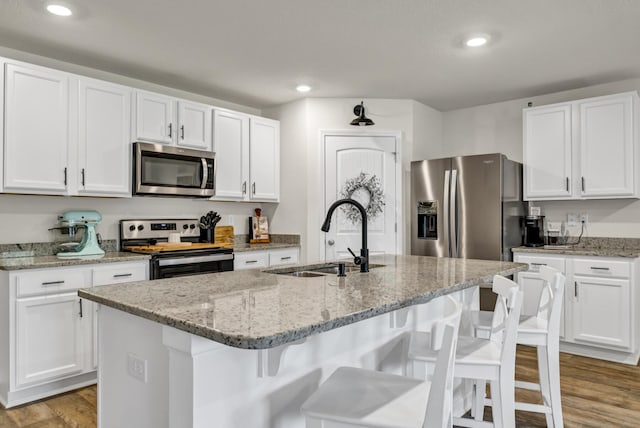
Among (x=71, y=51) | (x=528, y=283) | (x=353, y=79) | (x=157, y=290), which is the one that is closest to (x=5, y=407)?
(x=157, y=290)

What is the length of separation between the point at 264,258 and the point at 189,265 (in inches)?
34.5

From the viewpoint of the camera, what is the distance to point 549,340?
7.06 ft

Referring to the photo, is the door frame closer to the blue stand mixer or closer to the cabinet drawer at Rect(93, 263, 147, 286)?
the cabinet drawer at Rect(93, 263, 147, 286)

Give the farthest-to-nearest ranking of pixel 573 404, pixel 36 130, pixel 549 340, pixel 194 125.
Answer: pixel 194 125, pixel 36 130, pixel 573 404, pixel 549 340

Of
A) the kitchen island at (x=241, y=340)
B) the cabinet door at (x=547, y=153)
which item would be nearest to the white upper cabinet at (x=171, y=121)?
the kitchen island at (x=241, y=340)

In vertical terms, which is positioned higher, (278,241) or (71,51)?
(71,51)

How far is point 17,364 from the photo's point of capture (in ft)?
9.02

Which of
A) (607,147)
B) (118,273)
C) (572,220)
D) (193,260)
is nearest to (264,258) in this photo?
(193,260)

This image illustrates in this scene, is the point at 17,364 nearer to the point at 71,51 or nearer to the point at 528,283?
the point at 71,51

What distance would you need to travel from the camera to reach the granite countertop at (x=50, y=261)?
2.76 metres

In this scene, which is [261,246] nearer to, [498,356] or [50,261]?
[50,261]

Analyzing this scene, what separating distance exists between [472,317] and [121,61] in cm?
320

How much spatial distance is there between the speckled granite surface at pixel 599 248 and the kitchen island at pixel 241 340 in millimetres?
2144

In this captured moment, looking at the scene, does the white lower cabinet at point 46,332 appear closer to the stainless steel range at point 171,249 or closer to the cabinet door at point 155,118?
the stainless steel range at point 171,249
